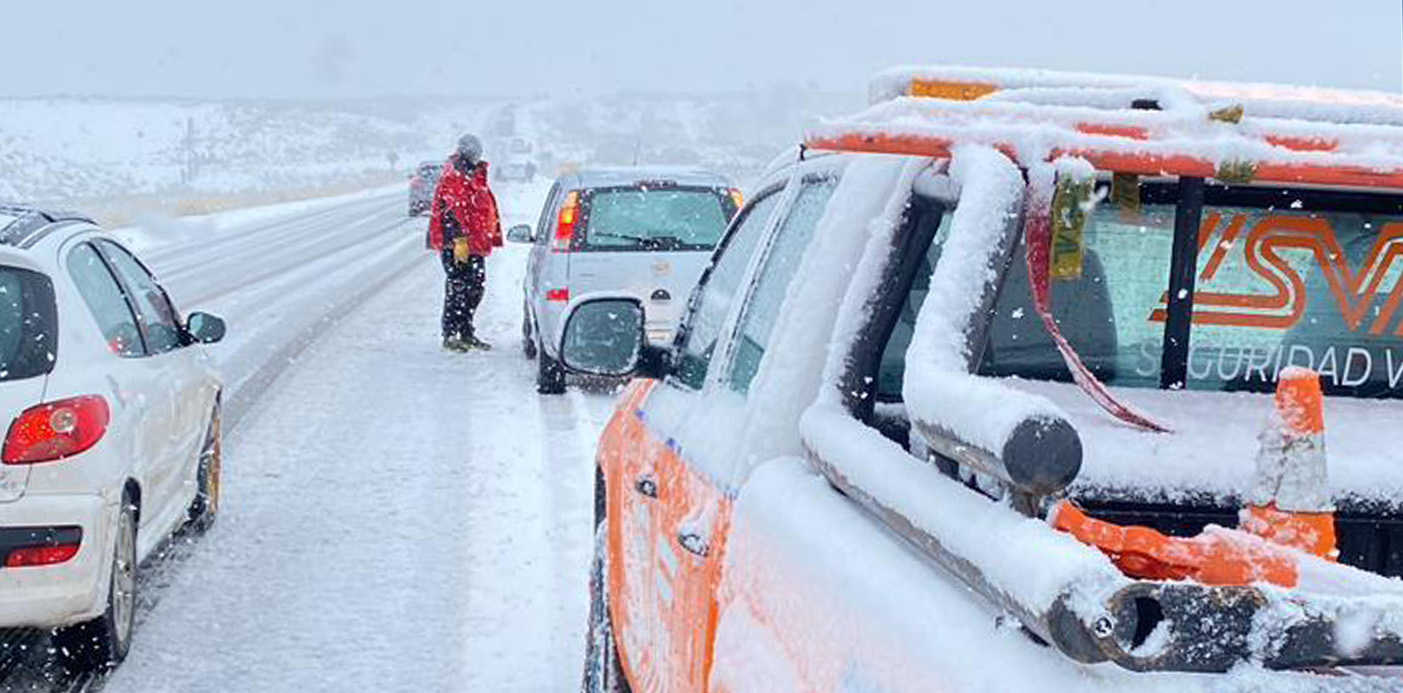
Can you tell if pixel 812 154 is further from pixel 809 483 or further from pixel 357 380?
pixel 357 380

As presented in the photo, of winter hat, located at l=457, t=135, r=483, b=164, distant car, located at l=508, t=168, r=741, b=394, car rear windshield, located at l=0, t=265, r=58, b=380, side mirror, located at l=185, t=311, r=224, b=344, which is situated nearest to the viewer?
car rear windshield, located at l=0, t=265, r=58, b=380

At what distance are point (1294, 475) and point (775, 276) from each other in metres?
1.63

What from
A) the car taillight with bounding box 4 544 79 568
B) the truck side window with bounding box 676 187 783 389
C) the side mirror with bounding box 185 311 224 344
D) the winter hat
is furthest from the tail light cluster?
the winter hat

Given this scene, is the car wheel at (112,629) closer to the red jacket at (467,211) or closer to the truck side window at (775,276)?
the truck side window at (775,276)

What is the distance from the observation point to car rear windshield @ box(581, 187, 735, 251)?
1226 cm

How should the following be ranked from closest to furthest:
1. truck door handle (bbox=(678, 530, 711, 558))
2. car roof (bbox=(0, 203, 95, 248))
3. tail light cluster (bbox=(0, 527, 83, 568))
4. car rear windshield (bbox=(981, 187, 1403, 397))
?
1. car rear windshield (bbox=(981, 187, 1403, 397))
2. truck door handle (bbox=(678, 530, 711, 558))
3. tail light cluster (bbox=(0, 527, 83, 568))
4. car roof (bbox=(0, 203, 95, 248))

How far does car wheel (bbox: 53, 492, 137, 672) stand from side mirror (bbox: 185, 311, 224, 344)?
5.23ft

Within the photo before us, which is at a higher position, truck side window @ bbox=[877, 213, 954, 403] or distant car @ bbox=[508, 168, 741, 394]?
truck side window @ bbox=[877, 213, 954, 403]

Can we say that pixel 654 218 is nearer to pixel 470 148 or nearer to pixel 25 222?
pixel 470 148

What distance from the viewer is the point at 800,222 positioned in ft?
10.8

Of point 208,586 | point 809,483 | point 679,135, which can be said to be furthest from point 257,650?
point 679,135

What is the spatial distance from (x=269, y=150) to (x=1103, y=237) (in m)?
122

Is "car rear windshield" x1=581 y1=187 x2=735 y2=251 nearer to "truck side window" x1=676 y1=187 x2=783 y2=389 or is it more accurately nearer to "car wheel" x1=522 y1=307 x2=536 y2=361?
"car wheel" x1=522 y1=307 x2=536 y2=361

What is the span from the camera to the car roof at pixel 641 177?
12.5 meters
